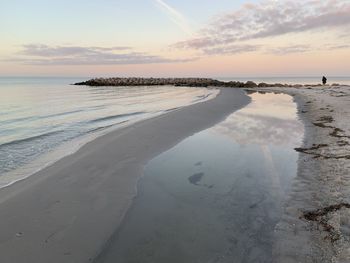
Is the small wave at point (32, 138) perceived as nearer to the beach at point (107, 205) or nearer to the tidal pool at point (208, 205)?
the beach at point (107, 205)

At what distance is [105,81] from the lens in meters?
92.6

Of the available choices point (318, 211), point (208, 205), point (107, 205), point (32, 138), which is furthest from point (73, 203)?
point (32, 138)

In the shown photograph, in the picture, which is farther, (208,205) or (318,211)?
(208,205)

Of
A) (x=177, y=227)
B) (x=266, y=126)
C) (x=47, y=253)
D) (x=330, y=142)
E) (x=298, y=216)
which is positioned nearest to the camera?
(x=47, y=253)

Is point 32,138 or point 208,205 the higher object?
point 208,205

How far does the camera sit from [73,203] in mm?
6273

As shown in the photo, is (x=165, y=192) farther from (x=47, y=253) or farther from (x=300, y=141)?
(x=300, y=141)

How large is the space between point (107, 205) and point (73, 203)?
0.69 metres

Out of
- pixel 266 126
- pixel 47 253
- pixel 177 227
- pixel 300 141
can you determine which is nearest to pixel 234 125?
pixel 266 126

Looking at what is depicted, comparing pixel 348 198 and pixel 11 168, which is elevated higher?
pixel 348 198

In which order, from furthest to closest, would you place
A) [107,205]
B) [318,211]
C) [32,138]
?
[32,138], [107,205], [318,211]

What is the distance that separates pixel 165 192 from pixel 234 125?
9934 mm

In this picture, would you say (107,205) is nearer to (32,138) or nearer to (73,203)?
(73,203)

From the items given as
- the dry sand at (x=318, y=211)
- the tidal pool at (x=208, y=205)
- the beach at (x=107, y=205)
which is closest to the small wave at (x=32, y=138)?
the beach at (x=107, y=205)
